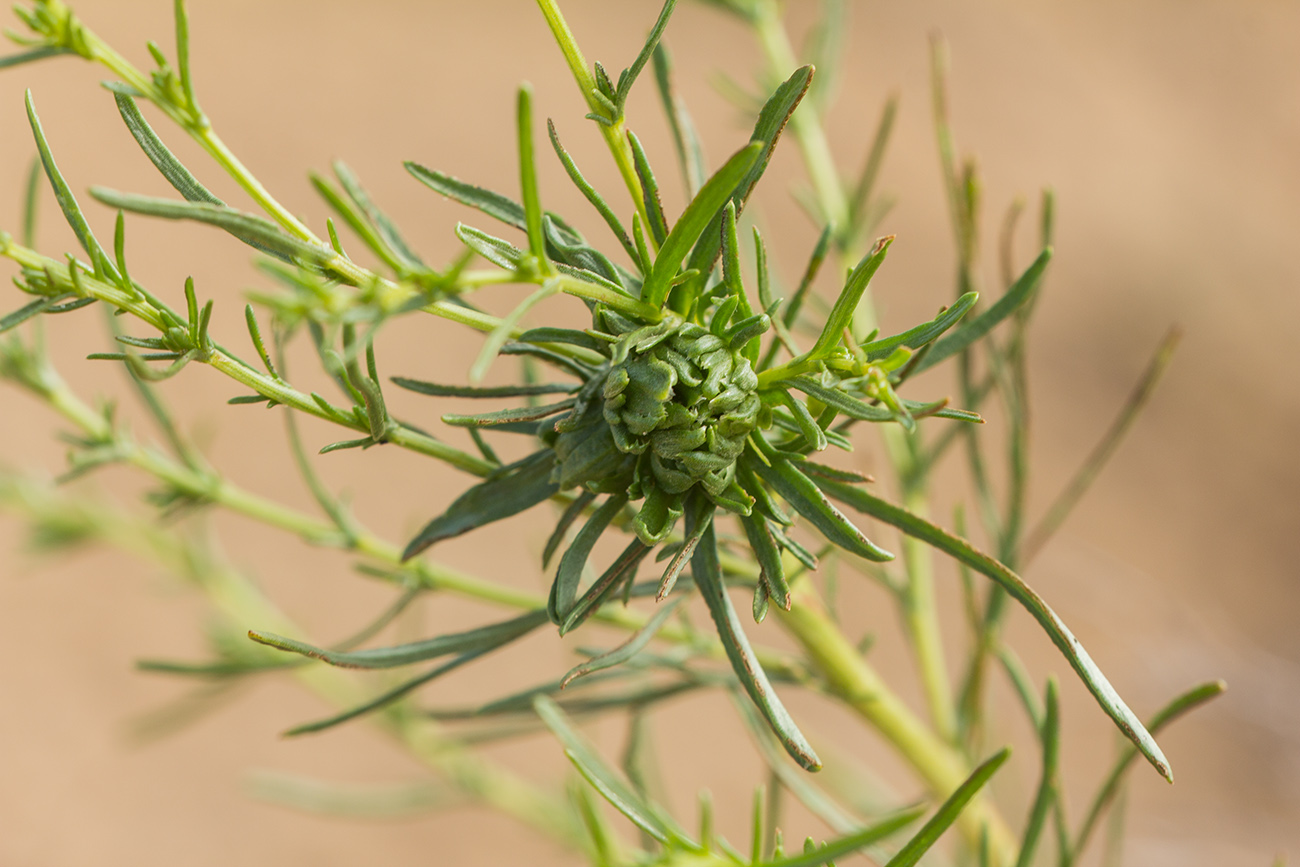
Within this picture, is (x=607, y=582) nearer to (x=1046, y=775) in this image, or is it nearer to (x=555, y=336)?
(x=555, y=336)

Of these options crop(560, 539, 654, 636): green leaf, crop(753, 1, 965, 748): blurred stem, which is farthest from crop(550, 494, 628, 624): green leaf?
crop(753, 1, 965, 748): blurred stem

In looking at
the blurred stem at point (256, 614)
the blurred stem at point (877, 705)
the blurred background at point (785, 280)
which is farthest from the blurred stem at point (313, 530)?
the blurred background at point (785, 280)

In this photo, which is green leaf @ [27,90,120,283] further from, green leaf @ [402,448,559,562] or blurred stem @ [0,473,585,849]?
blurred stem @ [0,473,585,849]

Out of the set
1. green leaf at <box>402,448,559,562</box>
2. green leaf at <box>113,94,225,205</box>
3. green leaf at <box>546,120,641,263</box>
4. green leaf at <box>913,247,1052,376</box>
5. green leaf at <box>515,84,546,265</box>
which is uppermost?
green leaf at <box>113,94,225,205</box>

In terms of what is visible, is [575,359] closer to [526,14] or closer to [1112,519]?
[1112,519]

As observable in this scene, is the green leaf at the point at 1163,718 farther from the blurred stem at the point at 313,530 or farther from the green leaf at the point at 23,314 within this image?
the green leaf at the point at 23,314

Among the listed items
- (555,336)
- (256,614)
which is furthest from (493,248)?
(256,614)
